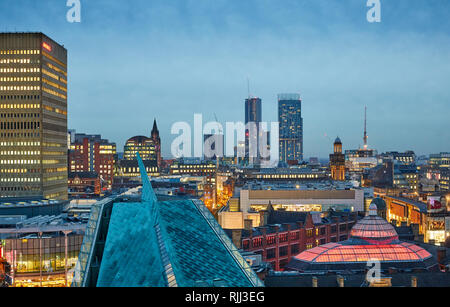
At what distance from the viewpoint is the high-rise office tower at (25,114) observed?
14125cm

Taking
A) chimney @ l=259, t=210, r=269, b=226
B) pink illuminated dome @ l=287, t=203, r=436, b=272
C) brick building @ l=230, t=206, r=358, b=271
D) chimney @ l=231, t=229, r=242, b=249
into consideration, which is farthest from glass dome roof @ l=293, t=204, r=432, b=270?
chimney @ l=259, t=210, r=269, b=226

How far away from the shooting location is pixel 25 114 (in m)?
142

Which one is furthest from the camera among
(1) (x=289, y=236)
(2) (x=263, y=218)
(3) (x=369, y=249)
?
(2) (x=263, y=218)

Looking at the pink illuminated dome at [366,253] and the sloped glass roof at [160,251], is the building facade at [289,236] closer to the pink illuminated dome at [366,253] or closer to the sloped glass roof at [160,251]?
the pink illuminated dome at [366,253]

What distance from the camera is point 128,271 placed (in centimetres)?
3712

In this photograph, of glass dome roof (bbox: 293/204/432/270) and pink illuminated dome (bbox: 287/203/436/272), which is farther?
glass dome roof (bbox: 293/204/432/270)

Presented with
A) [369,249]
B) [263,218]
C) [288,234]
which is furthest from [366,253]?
[263,218]

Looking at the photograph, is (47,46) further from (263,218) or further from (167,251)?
(167,251)

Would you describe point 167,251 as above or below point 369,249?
above

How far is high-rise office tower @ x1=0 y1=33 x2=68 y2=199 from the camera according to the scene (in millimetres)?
141250

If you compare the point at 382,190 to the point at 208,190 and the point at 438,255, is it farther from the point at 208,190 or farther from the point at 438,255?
the point at 438,255

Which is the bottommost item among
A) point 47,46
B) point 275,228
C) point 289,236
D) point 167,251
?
point 289,236

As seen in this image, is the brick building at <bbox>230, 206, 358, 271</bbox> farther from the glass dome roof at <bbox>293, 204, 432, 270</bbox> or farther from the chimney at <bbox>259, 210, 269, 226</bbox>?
the glass dome roof at <bbox>293, 204, 432, 270</bbox>
